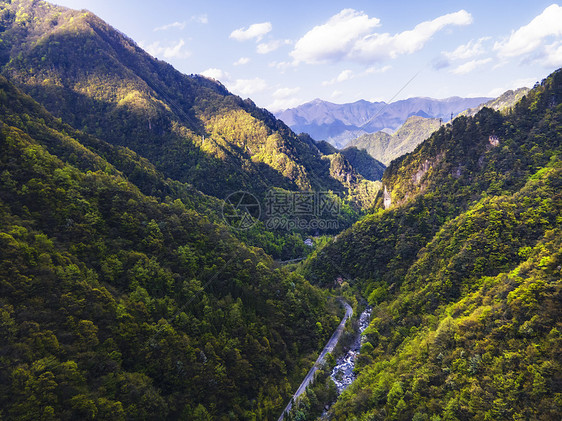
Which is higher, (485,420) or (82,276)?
(82,276)

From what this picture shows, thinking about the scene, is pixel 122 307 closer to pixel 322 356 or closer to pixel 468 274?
pixel 322 356

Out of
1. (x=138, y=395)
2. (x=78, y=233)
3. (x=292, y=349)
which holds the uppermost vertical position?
(x=78, y=233)

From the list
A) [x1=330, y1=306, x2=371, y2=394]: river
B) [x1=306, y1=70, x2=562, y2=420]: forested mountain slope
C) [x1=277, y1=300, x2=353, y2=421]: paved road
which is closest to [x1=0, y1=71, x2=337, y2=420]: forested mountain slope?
[x1=277, y1=300, x2=353, y2=421]: paved road

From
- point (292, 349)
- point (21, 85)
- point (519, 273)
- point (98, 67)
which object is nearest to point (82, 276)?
point (292, 349)

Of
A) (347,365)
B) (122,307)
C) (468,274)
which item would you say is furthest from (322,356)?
(122,307)

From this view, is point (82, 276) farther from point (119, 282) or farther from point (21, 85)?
point (21, 85)

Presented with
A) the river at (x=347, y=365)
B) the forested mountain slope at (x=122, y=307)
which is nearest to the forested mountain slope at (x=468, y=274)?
the river at (x=347, y=365)
